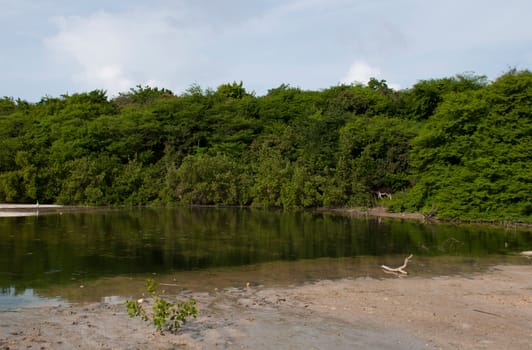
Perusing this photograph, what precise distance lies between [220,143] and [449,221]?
1189 inches

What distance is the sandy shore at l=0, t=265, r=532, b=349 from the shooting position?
328 inches

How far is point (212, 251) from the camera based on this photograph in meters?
20.5

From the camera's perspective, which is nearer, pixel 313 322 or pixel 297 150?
pixel 313 322

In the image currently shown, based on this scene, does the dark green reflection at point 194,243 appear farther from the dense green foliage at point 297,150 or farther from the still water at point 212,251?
the dense green foliage at point 297,150

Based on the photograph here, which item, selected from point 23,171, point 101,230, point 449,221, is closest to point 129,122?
point 23,171

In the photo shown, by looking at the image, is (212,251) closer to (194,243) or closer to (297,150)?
(194,243)

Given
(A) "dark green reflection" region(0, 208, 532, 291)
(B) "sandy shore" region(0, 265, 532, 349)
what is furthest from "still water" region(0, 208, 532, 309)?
(B) "sandy shore" region(0, 265, 532, 349)

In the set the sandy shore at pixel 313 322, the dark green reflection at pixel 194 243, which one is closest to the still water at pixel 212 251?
the dark green reflection at pixel 194 243

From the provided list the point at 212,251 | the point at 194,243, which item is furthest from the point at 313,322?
the point at 194,243

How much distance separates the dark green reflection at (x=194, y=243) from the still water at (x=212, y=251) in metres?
0.04

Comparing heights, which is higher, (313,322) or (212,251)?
(212,251)

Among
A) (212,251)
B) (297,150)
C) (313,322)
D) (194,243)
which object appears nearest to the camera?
(313,322)

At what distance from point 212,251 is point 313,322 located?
1130 cm

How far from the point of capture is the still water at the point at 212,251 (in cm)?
1441
